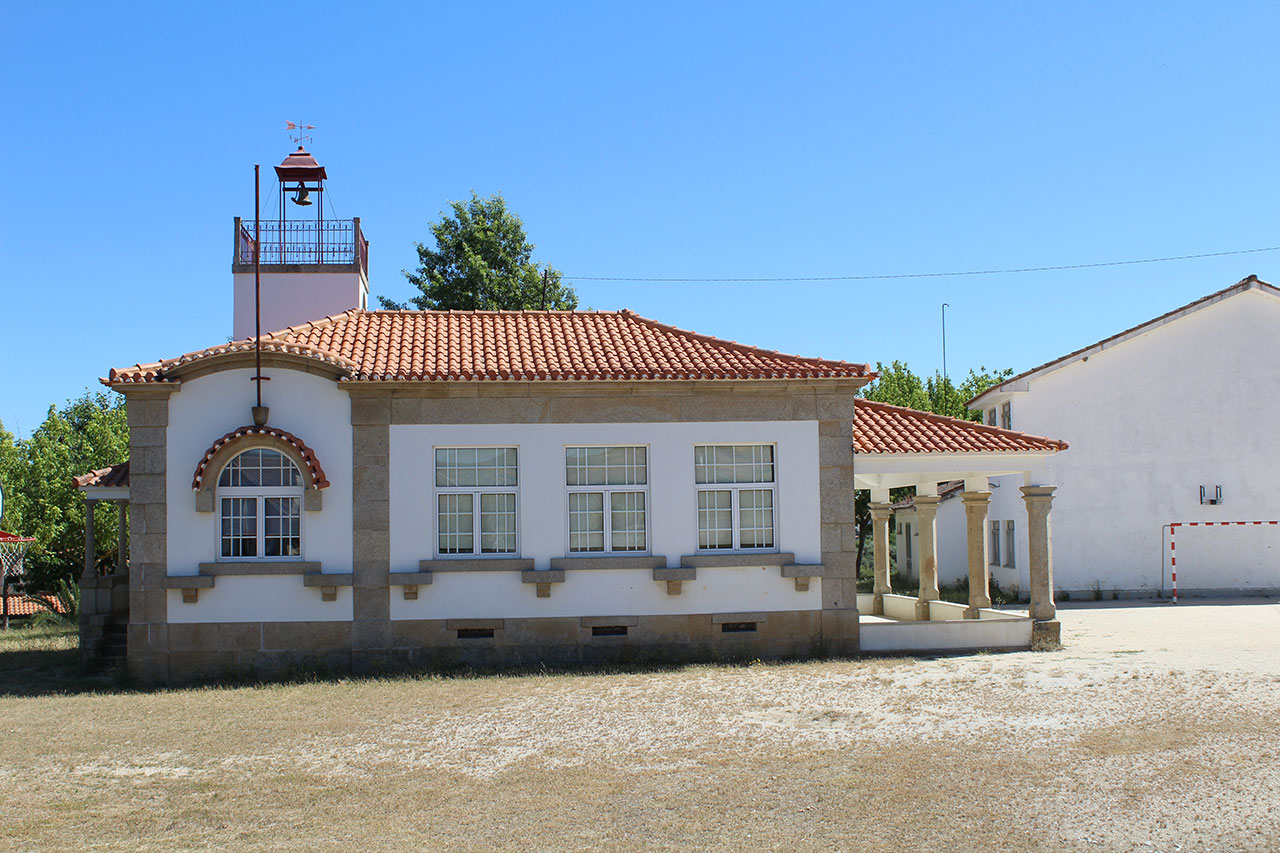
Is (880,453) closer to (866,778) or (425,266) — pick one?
(866,778)

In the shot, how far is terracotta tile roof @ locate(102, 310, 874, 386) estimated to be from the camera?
15430 mm

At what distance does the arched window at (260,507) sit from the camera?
50.2 feet

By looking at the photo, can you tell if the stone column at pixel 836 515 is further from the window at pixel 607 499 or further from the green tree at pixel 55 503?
the green tree at pixel 55 503

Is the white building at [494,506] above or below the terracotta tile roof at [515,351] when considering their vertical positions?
below

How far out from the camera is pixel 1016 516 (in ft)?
88.6

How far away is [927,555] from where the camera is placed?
20.4 m

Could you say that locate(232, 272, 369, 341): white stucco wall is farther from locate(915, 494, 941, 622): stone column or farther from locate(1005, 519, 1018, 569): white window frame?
locate(1005, 519, 1018, 569): white window frame

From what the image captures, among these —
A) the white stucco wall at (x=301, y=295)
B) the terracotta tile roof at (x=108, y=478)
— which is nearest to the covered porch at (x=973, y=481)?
the terracotta tile roof at (x=108, y=478)

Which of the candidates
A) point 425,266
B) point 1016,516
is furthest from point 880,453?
point 425,266

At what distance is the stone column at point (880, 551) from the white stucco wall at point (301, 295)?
1195 cm

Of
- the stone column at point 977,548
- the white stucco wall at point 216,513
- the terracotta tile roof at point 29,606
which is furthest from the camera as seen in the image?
the terracotta tile roof at point 29,606

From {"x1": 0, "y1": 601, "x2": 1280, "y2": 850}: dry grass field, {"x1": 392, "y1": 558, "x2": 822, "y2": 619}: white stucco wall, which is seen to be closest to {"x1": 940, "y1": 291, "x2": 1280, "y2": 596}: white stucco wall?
{"x1": 0, "y1": 601, "x2": 1280, "y2": 850}: dry grass field

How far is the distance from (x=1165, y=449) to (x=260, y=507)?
69.5ft

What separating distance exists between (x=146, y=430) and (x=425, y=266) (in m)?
21.4
